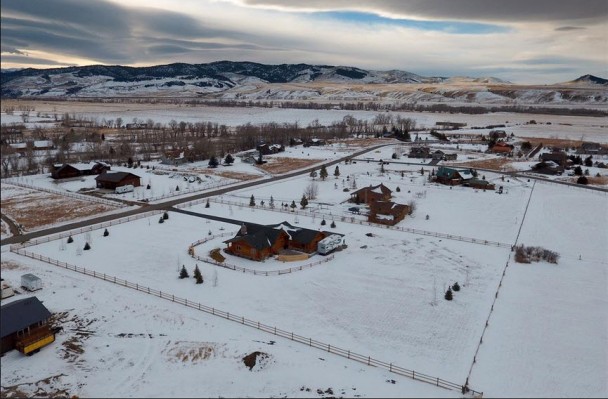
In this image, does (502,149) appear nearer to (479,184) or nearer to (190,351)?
(479,184)

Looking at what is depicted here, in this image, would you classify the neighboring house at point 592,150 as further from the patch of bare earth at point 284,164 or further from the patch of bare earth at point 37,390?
the patch of bare earth at point 37,390

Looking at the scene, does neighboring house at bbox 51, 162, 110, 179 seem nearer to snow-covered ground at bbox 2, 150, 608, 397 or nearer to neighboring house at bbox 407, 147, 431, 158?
snow-covered ground at bbox 2, 150, 608, 397

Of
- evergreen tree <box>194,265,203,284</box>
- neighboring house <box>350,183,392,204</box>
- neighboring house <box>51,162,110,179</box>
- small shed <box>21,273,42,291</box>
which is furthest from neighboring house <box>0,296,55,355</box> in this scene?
neighboring house <box>51,162,110,179</box>

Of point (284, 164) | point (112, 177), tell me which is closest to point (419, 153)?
point (284, 164)

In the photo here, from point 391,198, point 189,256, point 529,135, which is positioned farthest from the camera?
point 529,135

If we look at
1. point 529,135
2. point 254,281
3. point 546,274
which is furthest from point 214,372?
point 529,135

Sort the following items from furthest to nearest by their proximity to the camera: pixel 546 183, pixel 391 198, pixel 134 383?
pixel 546 183
pixel 391 198
pixel 134 383

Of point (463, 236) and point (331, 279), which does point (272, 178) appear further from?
point (331, 279)
